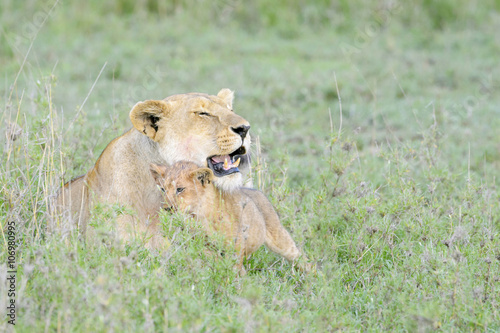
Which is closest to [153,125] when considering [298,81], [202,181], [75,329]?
[202,181]

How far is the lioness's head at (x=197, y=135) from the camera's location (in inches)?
152

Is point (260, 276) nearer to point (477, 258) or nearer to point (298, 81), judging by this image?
point (477, 258)

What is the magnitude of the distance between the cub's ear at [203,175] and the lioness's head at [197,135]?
98 millimetres

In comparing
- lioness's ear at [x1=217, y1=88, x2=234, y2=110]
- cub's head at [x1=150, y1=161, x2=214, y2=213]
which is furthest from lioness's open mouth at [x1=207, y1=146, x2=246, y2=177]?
lioness's ear at [x1=217, y1=88, x2=234, y2=110]

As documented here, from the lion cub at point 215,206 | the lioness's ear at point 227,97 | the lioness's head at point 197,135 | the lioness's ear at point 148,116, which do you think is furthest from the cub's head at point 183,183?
the lioness's ear at point 227,97

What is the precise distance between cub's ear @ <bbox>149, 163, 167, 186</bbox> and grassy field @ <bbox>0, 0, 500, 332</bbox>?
30 centimetres

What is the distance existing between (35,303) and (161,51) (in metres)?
7.90

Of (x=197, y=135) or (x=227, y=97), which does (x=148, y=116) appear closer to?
(x=197, y=135)

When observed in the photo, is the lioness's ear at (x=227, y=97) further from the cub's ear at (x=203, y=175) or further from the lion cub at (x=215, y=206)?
the cub's ear at (x=203, y=175)

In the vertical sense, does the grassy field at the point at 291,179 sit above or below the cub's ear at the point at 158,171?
below

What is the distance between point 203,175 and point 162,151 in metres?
0.34

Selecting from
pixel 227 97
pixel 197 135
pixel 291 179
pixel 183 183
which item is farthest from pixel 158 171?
pixel 291 179

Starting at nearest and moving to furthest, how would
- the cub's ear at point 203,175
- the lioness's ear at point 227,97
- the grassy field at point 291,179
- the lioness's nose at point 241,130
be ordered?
1. the grassy field at point 291,179
2. the cub's ear at point 203,175
3. the lioness's nose at point 241,130
4. the lioness's ear at point 227,97

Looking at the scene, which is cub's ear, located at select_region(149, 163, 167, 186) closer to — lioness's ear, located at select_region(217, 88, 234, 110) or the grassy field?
the grassy field
